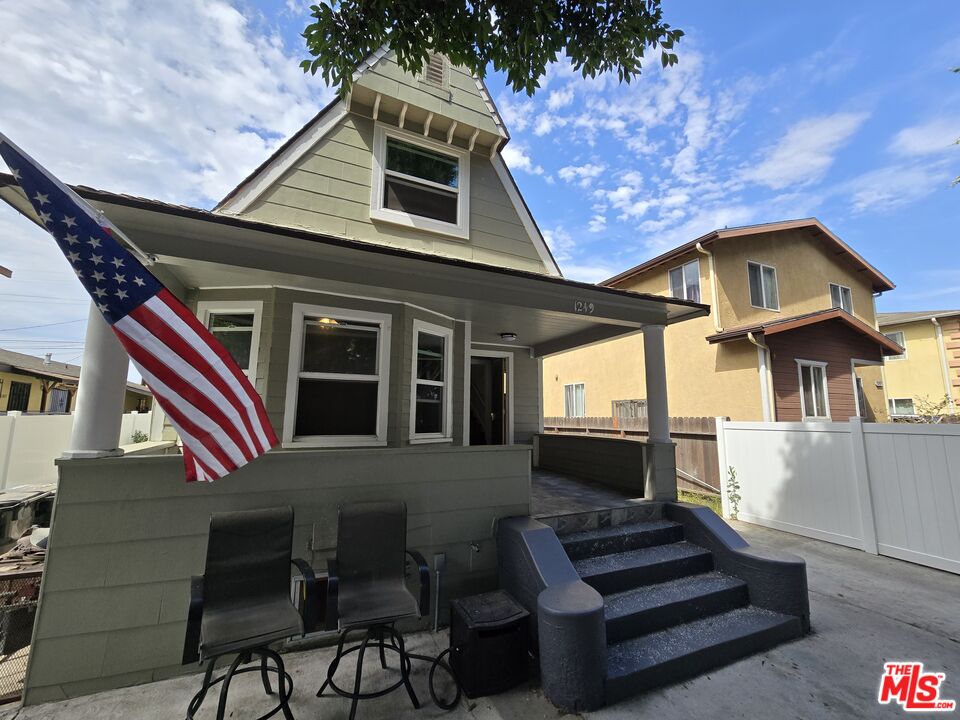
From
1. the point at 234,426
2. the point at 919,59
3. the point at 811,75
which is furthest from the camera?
the point at 811,75

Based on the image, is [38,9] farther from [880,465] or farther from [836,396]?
[836,396]

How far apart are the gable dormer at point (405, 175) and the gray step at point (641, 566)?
4269mm

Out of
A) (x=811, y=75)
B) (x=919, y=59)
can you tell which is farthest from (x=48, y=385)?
(x=919, y=59)

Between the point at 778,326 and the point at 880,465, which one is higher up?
the point at 778,326

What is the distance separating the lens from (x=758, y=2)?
5.38m

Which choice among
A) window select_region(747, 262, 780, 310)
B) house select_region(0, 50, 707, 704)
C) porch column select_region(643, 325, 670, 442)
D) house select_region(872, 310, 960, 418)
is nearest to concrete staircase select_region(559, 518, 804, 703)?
house select_region(0, 50, 707, 704)

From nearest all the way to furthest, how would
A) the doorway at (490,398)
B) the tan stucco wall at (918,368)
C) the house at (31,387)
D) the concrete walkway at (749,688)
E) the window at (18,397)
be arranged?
the concrete walkway at (749,688)
the doorway at (490,398)
the house at (31,387)
the window at (18,397)
the tan stucco wall at (918,368)

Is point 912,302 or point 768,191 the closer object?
point 768,191

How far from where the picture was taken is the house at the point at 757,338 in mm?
9492

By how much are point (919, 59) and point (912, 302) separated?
2320cm

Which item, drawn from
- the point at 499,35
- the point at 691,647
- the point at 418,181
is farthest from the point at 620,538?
the point at 418,181

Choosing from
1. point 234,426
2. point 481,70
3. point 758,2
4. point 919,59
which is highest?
point 919,59

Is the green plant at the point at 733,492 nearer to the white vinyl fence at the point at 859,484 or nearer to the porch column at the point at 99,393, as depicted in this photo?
the white vinyl fence at the point at 859,484

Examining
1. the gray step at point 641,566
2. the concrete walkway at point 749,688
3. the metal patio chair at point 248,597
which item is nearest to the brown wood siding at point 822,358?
the concrete walkway at point 749,688
